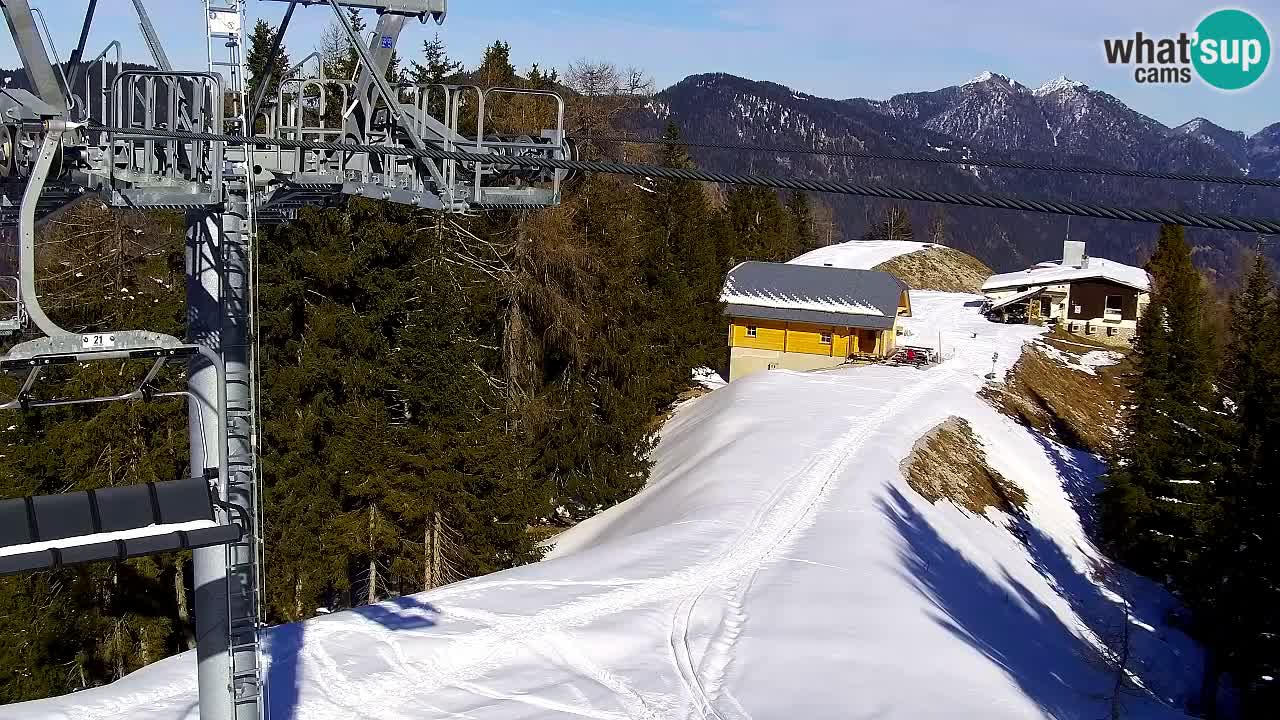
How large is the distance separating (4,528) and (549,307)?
28458 millimetres

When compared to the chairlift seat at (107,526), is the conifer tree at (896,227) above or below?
above

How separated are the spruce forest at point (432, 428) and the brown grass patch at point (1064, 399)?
20.4ft

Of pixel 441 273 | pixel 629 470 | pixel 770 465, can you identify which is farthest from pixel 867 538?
pixel 441 273

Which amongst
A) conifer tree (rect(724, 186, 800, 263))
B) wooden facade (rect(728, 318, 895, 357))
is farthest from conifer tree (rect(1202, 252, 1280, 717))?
conifer tree (rect(724, 186, 800, 263))

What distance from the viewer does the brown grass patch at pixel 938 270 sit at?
3637 inches

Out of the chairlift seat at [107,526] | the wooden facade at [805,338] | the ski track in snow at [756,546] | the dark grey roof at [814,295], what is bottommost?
the ski track in snow at [756,546]

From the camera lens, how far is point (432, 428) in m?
28.8

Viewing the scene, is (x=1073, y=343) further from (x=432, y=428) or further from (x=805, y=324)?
(x=432, y=428)

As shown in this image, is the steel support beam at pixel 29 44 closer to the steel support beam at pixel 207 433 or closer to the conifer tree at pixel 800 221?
the steel support beam at pixel 207 433

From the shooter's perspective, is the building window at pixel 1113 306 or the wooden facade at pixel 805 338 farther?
the building window at pixel 1113 306

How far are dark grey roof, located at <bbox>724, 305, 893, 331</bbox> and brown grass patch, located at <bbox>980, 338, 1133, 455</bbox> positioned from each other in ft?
19.8

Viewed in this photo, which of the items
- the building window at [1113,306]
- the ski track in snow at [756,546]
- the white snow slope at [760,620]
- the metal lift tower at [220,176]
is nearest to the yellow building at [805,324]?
the ski track in snow at [756,546]

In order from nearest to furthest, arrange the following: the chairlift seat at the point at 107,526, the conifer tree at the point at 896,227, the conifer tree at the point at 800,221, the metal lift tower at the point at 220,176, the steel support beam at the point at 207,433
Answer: the chairlift seat at the point at 107,526 < the metal lift tower at the point at 220,176 < the steel support beam at the point at 207,433 < the conifer tree at the point at 800,221 < the conifer tree at the point at 896,227

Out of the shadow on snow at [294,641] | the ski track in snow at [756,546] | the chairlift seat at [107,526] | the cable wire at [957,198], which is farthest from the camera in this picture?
the ski track in snow at [756,546]
